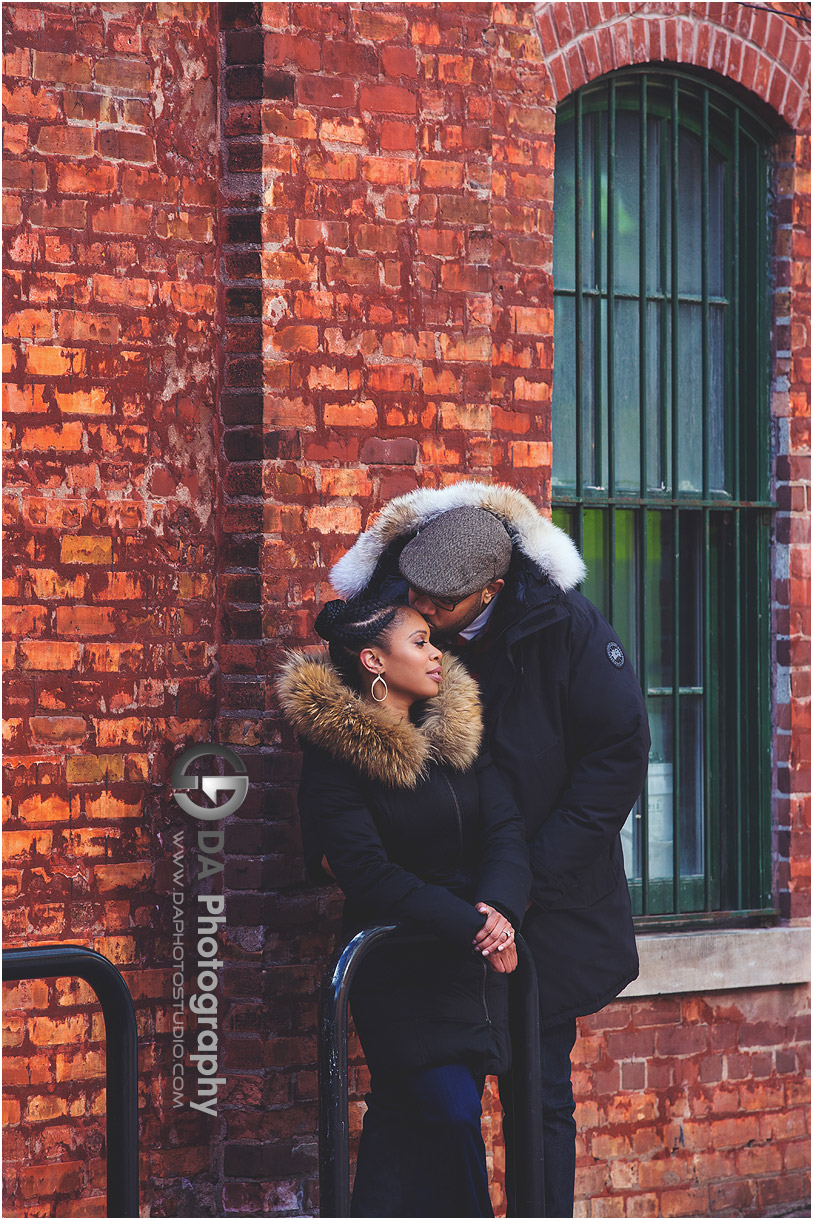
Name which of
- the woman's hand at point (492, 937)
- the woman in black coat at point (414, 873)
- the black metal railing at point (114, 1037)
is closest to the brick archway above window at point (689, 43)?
the woman in black coat at point (414, 873)

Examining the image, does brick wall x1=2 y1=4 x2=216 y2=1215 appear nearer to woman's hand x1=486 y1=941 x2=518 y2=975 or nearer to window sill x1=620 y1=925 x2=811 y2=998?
woman's hand x1=486 y1=941 x2=518 y2=975

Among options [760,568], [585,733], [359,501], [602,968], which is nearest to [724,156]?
[760,568]

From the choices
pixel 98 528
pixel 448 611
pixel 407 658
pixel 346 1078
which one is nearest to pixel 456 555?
Answer: pixel 448 611

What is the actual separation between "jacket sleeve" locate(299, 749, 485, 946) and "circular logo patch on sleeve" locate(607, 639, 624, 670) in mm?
755

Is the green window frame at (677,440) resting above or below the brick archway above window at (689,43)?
below

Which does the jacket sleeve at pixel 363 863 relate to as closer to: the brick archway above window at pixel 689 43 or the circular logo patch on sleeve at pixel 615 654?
the circular logo patch on sleeve at pixel 615 654

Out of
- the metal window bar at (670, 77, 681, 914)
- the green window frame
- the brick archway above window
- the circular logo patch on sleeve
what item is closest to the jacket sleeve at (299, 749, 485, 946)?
the circular logo patch on sleeve

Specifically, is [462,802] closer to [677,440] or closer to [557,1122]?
[557,1122]

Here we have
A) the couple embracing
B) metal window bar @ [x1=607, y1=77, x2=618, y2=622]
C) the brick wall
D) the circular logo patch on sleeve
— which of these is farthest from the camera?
metal window bar @ [x1=607, y1=77, x2=618, y2=622]

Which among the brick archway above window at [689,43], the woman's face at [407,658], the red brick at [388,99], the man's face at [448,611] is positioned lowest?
the woman's face at [407,658]

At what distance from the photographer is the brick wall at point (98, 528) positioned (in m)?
3.97

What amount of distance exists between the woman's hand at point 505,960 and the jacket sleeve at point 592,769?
355 millimetres

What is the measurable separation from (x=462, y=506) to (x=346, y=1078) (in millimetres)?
1442

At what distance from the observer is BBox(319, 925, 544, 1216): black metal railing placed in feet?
9.36
